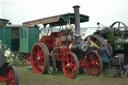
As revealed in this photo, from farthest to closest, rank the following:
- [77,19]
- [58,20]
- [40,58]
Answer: [40,58]
[77,19]
[58,20]

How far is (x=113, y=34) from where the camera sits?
8359 mm

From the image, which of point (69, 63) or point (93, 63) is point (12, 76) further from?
point (93, 63)

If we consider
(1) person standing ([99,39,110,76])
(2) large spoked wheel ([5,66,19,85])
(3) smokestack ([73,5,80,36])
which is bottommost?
(2) large spoked wheel ([5,66,19,85])

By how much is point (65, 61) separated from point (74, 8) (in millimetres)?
1715

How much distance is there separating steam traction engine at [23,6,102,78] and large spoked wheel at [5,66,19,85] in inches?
82.2

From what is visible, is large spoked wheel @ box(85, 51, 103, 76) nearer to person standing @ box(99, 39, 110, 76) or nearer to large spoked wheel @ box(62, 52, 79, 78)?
person standing @ box(99, 39, 110, 76)

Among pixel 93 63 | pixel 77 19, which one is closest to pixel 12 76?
pixel 93 63

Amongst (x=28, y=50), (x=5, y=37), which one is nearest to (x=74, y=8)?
(x=28, y=50)

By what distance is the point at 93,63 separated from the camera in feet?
21.8

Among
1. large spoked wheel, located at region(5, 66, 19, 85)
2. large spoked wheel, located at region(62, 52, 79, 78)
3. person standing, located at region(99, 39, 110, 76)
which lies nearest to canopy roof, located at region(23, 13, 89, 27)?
large spoked wheel, located at region(62, 52, 79, 78)

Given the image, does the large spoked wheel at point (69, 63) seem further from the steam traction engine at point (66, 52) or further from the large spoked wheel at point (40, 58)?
the large spoked wheel at point (40, 58)

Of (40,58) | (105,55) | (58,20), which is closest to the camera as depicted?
(105,55)

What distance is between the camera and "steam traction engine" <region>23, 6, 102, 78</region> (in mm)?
6562

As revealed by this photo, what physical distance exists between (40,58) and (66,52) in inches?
42.6
